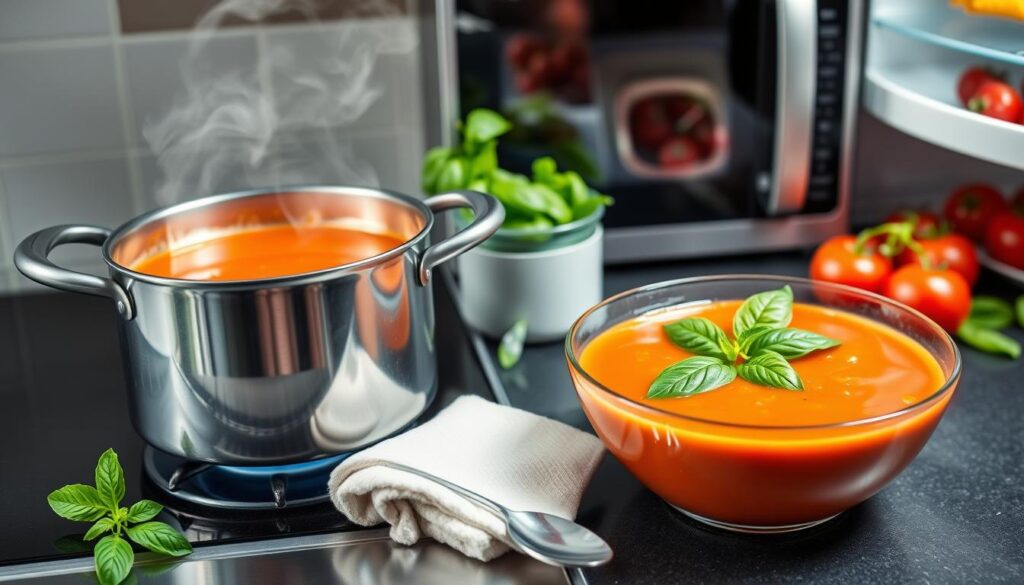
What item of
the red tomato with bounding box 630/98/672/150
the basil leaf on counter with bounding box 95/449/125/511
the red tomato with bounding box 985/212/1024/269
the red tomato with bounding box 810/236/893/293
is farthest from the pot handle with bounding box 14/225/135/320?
the red tomato with bounding box 985/212/1024/269

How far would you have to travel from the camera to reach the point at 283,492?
3.07ft

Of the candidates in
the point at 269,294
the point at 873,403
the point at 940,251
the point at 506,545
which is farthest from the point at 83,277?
the point at 940,251

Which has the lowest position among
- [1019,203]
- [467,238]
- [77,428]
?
[77,428]

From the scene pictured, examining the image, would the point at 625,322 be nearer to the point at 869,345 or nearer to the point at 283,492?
the point at 869,345

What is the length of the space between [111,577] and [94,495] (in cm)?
9

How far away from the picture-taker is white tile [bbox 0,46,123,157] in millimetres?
1357

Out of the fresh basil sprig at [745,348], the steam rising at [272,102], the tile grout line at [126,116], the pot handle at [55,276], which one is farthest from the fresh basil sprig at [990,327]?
the tile grout line at [126,116]

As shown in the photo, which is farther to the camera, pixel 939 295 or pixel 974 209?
pixel 974 209

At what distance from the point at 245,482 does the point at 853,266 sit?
741 millimetres

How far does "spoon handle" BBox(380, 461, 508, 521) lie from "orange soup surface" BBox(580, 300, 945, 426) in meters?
0.14

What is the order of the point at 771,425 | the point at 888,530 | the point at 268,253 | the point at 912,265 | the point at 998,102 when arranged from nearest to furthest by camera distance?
the point at 771,425 → the point at 888,530 → the point at 268,253 → the point at 998,102 → the point at 912,265

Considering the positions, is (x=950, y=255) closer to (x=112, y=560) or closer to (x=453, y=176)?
(x=453, y=176)

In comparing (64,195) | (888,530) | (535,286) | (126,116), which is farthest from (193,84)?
(888,530)

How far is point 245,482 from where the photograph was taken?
97cm
